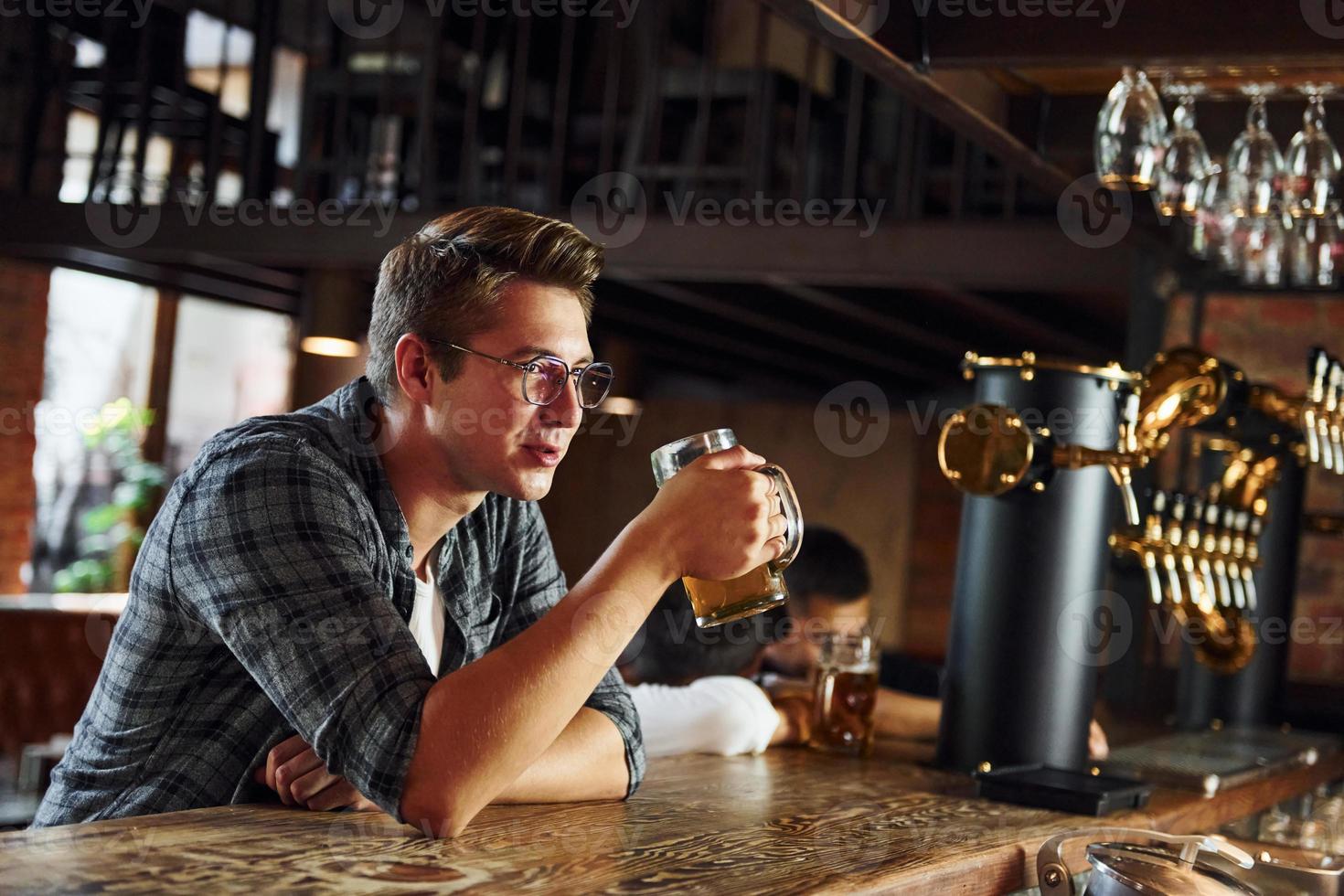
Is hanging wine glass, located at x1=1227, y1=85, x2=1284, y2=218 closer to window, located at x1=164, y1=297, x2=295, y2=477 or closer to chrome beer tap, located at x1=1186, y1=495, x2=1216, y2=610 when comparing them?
chrome beer tap, located at x1=1186, y1=495, x2=1216, y2=610

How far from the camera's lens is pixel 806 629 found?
2.46 meters

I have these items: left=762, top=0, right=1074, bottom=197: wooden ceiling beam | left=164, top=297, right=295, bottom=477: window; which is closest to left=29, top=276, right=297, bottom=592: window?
left=164, top=297, right=295, bottom=477: window

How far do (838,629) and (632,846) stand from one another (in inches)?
35.2

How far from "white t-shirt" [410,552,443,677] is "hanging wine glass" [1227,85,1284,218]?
1064 mm

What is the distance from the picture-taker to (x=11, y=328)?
6352mm

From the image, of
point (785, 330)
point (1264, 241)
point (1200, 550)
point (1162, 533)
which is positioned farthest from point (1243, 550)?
point (785, 330)

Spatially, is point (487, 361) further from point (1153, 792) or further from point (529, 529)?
point (1153, 792)

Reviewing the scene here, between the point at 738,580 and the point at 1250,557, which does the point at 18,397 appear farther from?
the point at 738,580

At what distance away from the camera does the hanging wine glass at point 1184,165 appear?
5.76 feet

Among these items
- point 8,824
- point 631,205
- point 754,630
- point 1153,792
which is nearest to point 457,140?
point 631,205

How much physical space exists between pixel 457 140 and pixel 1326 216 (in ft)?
13.7

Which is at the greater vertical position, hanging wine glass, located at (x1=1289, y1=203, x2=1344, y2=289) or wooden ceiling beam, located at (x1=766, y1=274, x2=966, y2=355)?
wooden ceiling beam, located at (x1=766, y1=274, x2=966, y2=355)

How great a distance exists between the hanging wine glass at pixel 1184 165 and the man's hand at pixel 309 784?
1169 mm

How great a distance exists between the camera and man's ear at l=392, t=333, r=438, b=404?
1.31m
